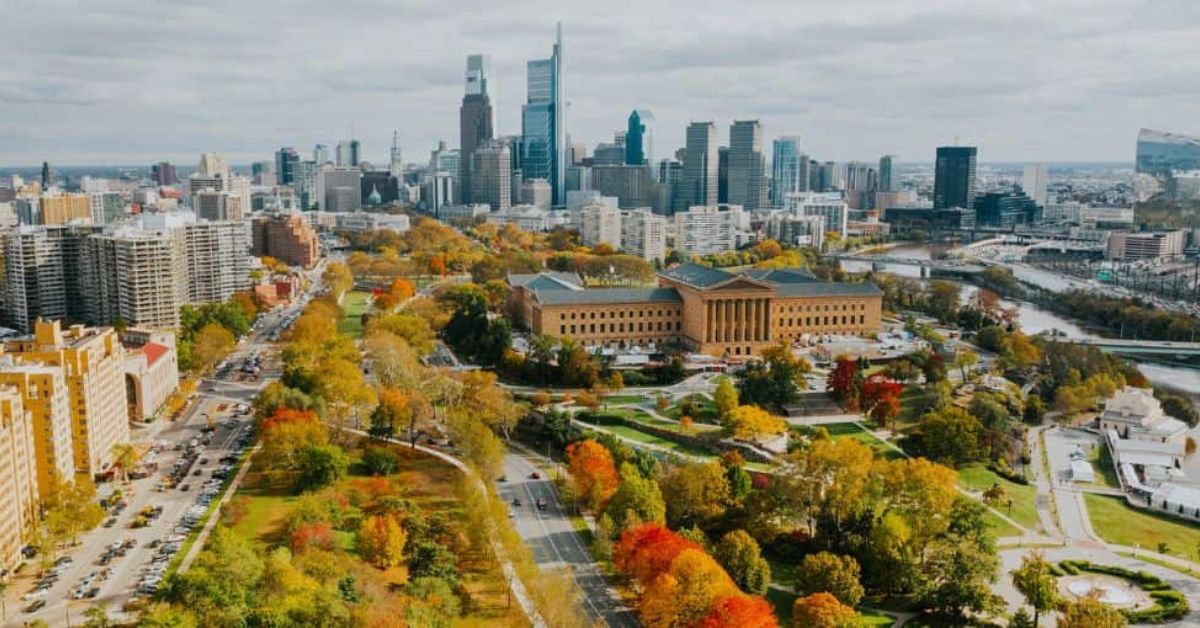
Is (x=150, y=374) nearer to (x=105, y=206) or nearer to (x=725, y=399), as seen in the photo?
(x=725, y=399)

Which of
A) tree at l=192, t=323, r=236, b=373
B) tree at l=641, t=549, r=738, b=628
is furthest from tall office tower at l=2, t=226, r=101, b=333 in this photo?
tree at l=641, t=549, r=738, b=628

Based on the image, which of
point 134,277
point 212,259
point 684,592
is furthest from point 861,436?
point 212,259

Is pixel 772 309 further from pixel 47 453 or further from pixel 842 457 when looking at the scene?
pixel 47 453

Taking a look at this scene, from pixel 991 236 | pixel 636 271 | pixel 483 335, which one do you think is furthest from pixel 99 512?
pixel 991 236

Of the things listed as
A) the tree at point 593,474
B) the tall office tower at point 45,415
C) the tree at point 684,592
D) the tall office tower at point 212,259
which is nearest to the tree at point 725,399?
the tree at point 593,474

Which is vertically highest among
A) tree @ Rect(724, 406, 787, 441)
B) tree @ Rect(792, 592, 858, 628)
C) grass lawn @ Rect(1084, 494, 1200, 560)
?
tree @ Rect(724, 406, 787, 441)

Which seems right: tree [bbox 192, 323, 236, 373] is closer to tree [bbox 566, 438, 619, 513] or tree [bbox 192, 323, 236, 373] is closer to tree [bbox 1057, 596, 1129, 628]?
tree [bbox 566, 438, 619, 513]
